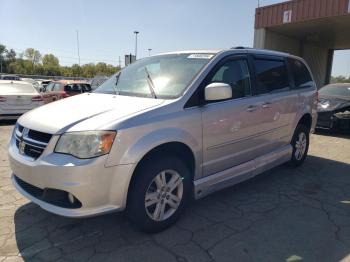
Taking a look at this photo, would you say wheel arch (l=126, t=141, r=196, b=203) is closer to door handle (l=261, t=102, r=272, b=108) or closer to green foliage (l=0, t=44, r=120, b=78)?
door handle (l=261, t=102, r=272, b=108)

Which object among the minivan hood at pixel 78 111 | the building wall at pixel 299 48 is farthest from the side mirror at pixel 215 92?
the building wall at pixel 299 48

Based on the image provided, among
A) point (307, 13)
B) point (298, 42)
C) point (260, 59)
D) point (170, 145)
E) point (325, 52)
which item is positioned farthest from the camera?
point (325, 52)

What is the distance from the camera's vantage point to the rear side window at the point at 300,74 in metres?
5.36

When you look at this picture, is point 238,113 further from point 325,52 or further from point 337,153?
point 325,52

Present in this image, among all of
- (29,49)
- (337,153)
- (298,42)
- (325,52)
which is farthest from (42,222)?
(29,49)

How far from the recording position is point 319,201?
4195mm

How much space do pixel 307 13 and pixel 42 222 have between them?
558 inches

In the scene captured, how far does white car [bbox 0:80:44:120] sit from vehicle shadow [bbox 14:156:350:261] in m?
7.24

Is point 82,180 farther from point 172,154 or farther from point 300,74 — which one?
point 300,74

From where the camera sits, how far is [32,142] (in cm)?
300

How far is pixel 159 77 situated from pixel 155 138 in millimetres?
1050

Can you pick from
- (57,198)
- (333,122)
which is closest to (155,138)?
(57,198)

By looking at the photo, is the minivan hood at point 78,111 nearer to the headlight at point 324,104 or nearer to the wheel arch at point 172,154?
the wheel arch at point 172,154

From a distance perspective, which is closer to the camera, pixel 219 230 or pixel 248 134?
pixel 219 230
